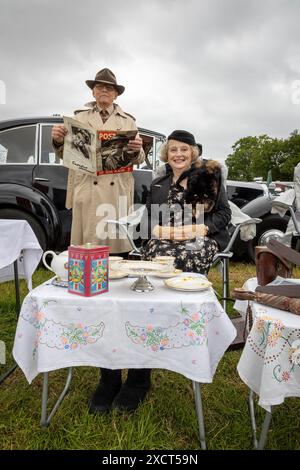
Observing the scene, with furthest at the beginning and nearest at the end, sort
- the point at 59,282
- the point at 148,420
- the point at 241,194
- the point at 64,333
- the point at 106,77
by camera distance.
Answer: the point at 241,194 < the point at 106,77 < the point at 148,420 < the point at 59,282 < the point at 64,333

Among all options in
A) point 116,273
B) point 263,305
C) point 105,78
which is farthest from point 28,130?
point 263,305

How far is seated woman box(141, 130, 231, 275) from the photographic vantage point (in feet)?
7.02

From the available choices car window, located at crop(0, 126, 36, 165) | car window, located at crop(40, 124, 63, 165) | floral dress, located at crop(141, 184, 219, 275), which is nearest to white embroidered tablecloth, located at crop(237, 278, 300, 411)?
floral dress, located at crop(141, 184, 219, 275)

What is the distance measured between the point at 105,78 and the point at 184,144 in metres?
0.71

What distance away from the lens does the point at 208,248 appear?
2182 millimetres

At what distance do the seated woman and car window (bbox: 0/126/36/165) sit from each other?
218 cm

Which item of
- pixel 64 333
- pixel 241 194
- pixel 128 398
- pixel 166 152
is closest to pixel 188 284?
pixel 64 333

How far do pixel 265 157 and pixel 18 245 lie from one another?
44.8m

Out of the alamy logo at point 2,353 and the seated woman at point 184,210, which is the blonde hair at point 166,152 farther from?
the alamy logo at point 2,353

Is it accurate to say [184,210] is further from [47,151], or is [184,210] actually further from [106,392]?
[47,151]

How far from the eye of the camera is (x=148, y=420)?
5.25 feet

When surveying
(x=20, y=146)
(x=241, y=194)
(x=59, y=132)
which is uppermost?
(x=20, y=146)

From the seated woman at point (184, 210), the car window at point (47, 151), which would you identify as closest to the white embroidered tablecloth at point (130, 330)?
the seated woman at point (184, 210)

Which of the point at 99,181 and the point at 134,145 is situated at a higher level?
the point at 134,145
